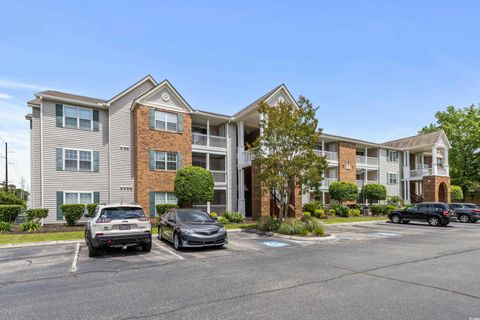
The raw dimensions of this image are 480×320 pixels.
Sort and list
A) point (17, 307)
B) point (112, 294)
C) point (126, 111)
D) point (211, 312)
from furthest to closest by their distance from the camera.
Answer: point (126, 111), point (112, 294), point (17, 307), point (211, 312)

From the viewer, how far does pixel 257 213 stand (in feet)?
76.3

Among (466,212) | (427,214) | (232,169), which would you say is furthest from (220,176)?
(466,212)

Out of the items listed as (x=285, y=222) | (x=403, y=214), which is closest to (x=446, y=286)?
(x=285, y=222)

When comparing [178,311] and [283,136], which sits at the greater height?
[283,136]

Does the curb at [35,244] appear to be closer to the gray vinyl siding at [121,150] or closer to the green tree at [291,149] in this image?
the gray vinyl siding at [121,150]

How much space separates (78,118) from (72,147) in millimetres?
2061

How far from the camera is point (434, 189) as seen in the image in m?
35.0

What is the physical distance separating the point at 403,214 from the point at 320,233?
41.0 ft

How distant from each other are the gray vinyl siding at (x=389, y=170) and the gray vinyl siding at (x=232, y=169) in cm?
2017

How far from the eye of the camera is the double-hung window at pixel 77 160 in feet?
65.6

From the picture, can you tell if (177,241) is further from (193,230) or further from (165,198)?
(165,198)

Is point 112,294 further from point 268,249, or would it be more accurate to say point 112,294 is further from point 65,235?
point 65,235

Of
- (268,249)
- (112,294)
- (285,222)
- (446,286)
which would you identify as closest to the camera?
(112,294)

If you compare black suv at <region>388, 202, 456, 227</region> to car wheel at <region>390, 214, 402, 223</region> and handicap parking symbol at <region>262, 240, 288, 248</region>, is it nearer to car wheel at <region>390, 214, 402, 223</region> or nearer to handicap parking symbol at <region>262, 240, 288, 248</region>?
car wheel at <region>390, 214, 402, 223</region>
